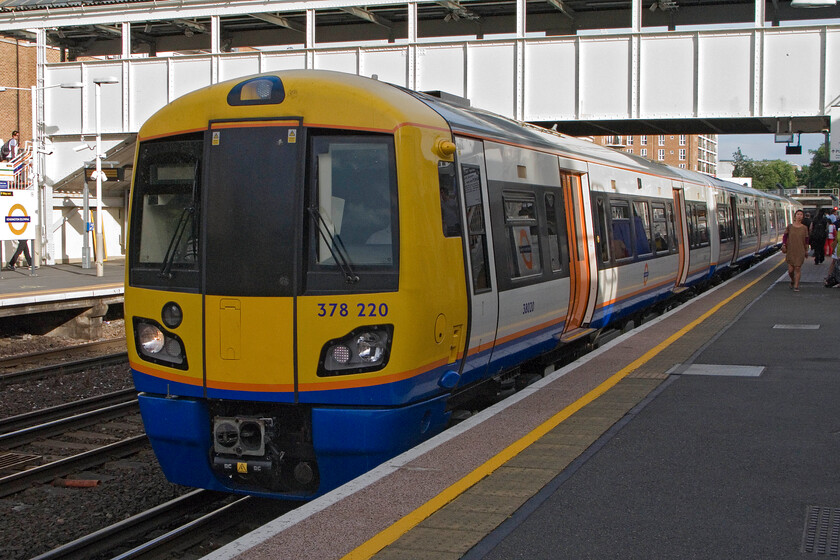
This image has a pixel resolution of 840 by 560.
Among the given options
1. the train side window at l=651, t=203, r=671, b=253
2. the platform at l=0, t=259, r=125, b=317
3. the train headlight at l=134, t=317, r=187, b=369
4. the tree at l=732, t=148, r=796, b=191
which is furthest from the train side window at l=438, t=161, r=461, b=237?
the tree at l=732, t=148, r=796, b=191

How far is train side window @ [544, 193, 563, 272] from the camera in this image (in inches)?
352

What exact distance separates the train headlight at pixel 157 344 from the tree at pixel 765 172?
159m

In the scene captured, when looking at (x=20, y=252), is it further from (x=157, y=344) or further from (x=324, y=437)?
(x=324, y=437)

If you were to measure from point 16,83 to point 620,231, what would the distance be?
3330 centimetres

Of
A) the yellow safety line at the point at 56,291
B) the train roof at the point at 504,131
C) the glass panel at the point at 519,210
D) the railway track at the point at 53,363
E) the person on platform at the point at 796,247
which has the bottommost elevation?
the railway track at the point at 53,363

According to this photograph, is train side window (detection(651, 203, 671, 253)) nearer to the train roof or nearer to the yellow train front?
the train roof

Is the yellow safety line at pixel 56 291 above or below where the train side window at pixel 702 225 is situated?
below

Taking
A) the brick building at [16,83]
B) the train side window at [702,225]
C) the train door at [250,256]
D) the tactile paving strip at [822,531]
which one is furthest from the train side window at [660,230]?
the brick building at [16,83]

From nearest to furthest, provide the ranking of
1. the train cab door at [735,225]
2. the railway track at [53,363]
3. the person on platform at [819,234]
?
the railway track at [53,363] → the person on platform at [819,234] → the train cab door at [735,225]

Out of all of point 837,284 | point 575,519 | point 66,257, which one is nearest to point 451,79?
point 837,284

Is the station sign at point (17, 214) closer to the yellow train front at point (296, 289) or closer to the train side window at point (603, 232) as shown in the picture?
the train side window at point (603, 232)

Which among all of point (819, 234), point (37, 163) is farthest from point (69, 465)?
point (819, 234)

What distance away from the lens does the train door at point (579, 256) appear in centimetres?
970

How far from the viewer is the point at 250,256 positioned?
5867mm
